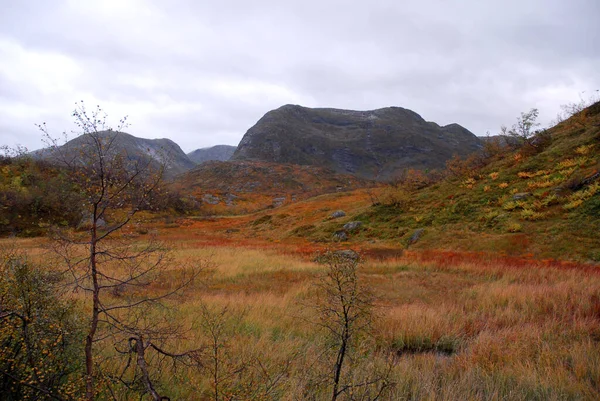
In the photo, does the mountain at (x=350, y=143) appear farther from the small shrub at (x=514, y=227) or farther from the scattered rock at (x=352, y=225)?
the small shrub at (x=514, y=227)

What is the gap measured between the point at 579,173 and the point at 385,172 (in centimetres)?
11737

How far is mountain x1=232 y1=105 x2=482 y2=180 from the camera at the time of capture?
138m

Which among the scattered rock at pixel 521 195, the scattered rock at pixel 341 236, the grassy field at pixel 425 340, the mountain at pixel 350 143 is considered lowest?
the scattered rock at pixel 341 236

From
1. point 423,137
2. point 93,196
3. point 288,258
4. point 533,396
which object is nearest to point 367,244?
point 288,258

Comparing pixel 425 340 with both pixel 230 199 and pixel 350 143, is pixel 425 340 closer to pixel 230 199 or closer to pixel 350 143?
pixel 230 199

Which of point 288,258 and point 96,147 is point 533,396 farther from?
point 288,258

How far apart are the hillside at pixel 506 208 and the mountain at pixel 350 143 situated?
96.8 m

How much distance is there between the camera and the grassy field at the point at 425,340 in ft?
10.9

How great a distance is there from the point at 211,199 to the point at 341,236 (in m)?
51.7

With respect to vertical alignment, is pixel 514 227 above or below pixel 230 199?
below

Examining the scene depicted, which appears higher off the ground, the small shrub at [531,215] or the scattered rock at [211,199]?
the scattered rock at [211,199]

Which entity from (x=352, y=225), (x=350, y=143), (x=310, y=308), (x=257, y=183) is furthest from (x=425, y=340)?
(x=350, y=143)

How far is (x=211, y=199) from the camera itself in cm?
7050

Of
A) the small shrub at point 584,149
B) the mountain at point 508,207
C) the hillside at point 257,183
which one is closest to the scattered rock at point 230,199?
the hillside at point 257,183
